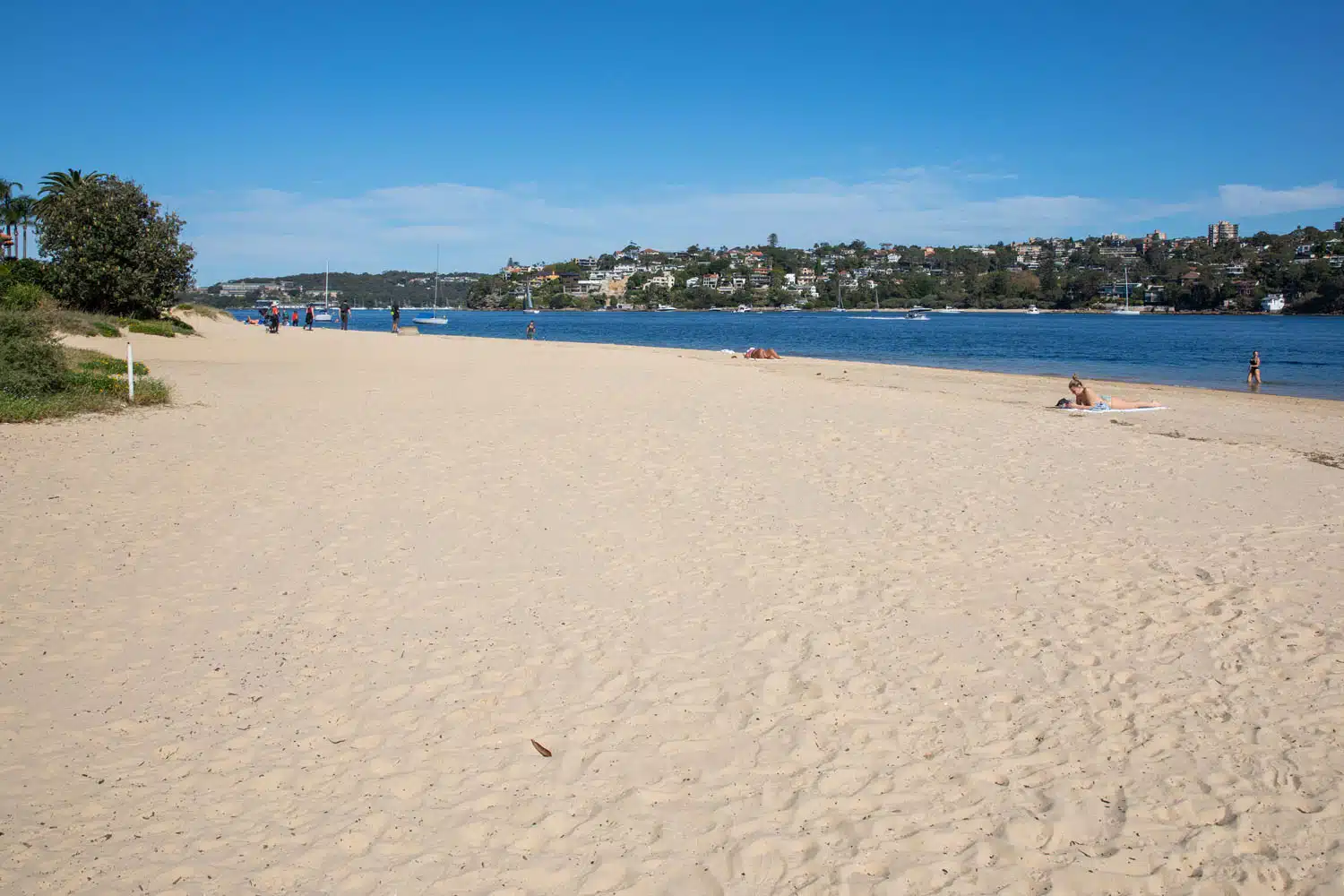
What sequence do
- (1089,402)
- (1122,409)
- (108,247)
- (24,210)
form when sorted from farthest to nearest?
1. (24,210)
2. (108,247)
3. (1122,409)
4. (1089,402)

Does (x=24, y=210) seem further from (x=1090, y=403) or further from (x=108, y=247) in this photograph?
(x=1090, y=403)

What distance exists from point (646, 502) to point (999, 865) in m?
5.95

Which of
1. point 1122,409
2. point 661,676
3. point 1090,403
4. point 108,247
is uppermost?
point 108,247

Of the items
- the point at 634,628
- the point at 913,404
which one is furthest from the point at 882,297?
the point at 634,628

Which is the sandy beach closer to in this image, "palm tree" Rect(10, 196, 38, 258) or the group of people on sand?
the group of people on sand

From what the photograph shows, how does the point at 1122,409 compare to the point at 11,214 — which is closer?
the point at 1122,409

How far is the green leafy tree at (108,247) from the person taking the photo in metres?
34.3

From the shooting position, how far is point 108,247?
34469mm

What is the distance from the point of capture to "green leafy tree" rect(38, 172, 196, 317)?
34.3 metres

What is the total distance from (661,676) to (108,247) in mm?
37324


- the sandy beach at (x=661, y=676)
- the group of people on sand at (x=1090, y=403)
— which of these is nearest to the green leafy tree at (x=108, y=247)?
the sandy beach at (x=661, y=676)

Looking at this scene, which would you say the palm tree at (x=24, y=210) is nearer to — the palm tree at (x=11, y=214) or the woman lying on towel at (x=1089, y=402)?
the palm tree at (x=11, y=214)

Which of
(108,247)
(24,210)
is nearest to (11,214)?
(24,210)

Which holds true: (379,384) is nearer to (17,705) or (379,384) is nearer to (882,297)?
(17,705)
